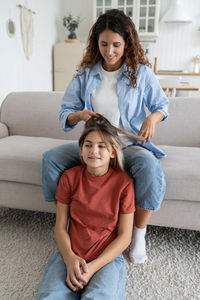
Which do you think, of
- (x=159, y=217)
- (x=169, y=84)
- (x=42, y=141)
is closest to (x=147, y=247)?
(x=159, y=217)

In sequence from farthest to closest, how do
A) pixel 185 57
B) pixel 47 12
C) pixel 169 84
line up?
pixel 185 57 → pixel 47 12 → pixel 169 84

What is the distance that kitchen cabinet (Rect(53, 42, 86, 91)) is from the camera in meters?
4.27

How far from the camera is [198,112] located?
1.63 metres

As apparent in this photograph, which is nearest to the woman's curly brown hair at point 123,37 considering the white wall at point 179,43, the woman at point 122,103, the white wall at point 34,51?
the woman at point 122,103

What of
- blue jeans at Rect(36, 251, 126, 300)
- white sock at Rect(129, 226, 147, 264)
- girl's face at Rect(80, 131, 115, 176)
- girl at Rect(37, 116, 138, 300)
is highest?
girl's face at Rect(80, 131, 115, 176)

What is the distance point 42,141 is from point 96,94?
54 centimetres

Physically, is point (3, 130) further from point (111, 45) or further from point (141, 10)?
point (141, 10)

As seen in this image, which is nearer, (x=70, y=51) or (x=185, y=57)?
(x=70, y=51)

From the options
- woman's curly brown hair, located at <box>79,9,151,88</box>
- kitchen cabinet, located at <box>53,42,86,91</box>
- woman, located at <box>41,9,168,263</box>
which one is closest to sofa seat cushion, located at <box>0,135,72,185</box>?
woman, located at <box>41,9,168,263</box>

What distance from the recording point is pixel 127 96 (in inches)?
45.8

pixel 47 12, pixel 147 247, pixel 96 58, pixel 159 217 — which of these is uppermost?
pixel 47 12

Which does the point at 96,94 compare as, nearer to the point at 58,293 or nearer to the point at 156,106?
the point at 156,106

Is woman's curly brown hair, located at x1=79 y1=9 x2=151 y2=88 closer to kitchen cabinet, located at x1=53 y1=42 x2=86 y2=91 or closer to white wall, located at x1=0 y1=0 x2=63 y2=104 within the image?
white wall, located at x1=0 y1=0 x2=63 y2=104

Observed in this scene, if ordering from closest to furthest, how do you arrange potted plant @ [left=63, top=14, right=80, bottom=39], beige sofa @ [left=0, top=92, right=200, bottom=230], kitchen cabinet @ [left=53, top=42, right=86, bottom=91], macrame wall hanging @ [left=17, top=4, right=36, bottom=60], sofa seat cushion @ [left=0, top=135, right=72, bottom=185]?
beige sofa @ [left=0, top=92, right=200, bottom=230], sofa seat cushion @ [left=0, top=135, right=72, bottom=185], macrame wall hanging @ [left=17, top=4, right=36, bottom=60], kitchen cabinet @ [left=53, top=42, right=86, bottom=91], potted plant @ [left=63, top=14, right=80, bottom=39]
